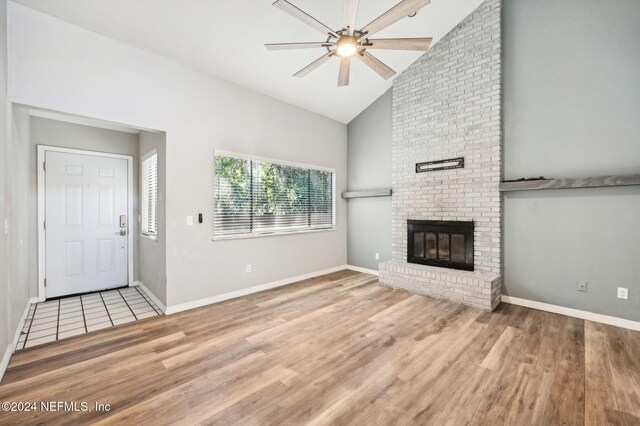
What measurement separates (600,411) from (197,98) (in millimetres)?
4892

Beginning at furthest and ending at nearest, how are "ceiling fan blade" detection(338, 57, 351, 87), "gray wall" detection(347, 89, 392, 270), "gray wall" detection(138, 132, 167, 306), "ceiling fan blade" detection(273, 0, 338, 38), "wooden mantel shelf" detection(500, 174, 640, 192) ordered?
"gray wall" detection(347, 89, 392, 270) → "gray wall" detection(138, 132, 167, 306) → "wooden mantel shelf" detection(500, 174, 640, 192) → "ceiling fan blade" detection(338, 57, 351, 87) → "ceiling fan blade" detection(273, 0, 338, 38)

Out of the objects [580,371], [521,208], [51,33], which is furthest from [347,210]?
[51,33]

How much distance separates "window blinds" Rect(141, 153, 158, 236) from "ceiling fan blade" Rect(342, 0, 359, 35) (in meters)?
3.03

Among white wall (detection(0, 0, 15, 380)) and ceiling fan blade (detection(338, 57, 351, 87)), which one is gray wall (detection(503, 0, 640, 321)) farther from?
white wall (detection(0, 0, 15, 380))

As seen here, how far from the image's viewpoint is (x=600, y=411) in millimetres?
1845

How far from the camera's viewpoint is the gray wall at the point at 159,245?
3.56 m

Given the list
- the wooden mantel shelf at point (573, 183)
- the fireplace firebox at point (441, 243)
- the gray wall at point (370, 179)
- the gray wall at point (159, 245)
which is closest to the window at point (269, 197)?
the gray wall at point (370, 179)

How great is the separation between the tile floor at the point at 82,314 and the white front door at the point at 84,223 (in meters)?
0.29

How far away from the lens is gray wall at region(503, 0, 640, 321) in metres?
3.14

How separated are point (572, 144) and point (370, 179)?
3.02 meters

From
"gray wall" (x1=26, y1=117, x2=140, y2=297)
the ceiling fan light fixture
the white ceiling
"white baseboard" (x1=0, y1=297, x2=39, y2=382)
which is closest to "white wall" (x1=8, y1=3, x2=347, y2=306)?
the white ceiling

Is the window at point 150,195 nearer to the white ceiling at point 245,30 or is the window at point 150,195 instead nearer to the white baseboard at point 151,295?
the white baseboard at point 151,295

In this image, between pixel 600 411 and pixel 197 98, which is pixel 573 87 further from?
pixel 197 98

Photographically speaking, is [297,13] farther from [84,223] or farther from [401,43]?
[84,223]
